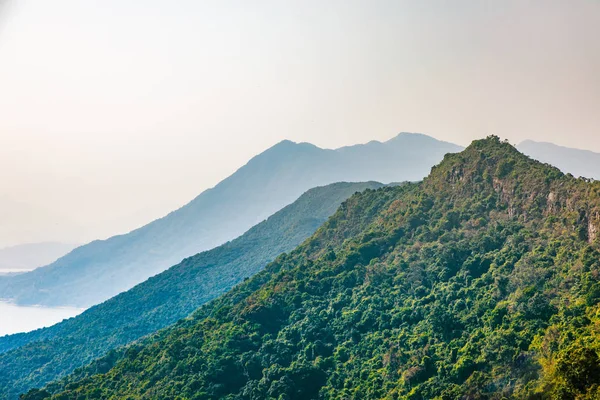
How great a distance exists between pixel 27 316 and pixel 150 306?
55.8 metres

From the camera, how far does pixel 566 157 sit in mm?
163500

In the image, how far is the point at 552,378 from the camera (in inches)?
641

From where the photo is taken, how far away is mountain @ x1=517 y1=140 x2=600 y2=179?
154 m

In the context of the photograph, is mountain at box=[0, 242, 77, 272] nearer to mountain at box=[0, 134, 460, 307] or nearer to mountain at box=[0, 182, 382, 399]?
mountain at box=[0, 134, 460, 307]

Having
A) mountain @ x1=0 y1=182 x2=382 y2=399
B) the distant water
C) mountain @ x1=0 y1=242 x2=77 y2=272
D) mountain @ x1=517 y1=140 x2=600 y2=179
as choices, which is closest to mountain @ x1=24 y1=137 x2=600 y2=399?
mountain @ x1=0 y1=182 x2=382 y2=399

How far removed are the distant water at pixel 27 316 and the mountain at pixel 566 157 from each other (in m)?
115

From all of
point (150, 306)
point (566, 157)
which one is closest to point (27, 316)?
point (150, 306)

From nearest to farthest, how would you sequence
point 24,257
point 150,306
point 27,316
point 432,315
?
point 432,315
point 150,306
point 27,316
point 24,257

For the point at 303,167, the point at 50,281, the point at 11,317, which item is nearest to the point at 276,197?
the point at 303,167

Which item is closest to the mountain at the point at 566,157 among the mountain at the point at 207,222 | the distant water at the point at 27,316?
the mountain at the point at 207,222

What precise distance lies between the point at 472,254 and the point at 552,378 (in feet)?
34.0

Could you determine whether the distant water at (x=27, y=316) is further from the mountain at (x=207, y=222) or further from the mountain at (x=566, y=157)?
the mountain at (x=566, y=157)

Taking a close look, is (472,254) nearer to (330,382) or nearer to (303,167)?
(330,382)

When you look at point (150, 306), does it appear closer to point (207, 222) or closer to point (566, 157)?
point (207, 222)
